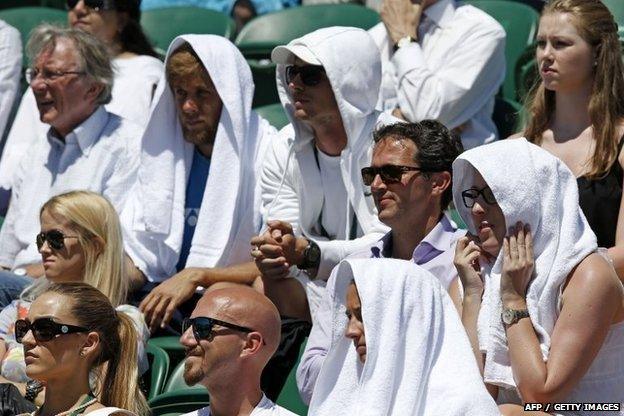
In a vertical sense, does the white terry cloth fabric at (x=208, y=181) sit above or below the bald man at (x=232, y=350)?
below

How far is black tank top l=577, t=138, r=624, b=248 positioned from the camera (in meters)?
5.61

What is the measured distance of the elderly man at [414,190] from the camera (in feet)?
17.9

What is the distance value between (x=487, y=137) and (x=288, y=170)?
1.27 meters

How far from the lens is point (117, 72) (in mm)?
7742

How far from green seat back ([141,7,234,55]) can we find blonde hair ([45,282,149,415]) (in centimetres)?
419

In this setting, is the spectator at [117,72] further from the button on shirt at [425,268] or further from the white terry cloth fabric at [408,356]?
the white terry cloth fabric at [408,356]

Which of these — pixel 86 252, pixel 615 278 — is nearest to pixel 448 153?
pixel 615 278

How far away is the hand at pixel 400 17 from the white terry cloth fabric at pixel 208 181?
821 mm

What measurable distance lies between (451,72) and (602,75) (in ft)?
4.86

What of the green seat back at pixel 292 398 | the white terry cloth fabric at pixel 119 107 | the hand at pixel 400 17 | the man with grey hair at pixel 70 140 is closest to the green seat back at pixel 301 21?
the white terry cloth fabric at pixel 119 107

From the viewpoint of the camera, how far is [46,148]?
7336mm

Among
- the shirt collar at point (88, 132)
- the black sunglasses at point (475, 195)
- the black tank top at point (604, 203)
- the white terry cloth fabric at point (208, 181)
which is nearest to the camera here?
the black sunglasses at point (475, 195)

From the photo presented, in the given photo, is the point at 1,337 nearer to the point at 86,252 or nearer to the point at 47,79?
the point at 86,252

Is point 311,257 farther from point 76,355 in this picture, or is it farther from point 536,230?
point 536,230
